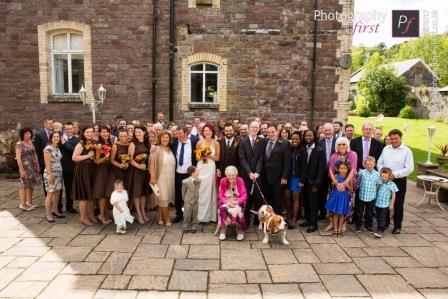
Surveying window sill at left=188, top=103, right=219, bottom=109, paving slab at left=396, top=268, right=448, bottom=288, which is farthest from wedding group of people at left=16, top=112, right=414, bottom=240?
window sill at left=188, top=103, right=219, bottom=109

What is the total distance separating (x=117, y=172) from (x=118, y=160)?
0.81ft

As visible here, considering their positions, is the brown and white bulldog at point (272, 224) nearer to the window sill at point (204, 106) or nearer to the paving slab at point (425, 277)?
the paving slab at point (425, 277)

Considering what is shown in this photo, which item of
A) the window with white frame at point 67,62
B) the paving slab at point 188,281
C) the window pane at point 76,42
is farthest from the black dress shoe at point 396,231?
the window pane at point 76,42

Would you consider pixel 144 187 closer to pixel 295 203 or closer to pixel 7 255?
pixel 7 255

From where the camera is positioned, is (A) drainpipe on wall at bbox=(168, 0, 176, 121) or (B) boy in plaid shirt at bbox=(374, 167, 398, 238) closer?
(B) boy in plaid shirt at bbox=(374, 167, 398, 238)

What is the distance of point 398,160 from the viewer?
21.4 ft

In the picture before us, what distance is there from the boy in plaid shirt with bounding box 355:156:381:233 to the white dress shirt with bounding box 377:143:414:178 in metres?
0.30

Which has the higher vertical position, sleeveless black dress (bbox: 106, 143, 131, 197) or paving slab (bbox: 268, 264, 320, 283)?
sleeveless black dress (bbox: 106, 143, 131, 197)

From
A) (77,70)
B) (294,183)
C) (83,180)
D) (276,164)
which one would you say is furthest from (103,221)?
(77,70)

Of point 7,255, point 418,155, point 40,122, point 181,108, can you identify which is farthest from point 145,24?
point 418,155

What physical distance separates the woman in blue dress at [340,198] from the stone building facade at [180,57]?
5.51 metres

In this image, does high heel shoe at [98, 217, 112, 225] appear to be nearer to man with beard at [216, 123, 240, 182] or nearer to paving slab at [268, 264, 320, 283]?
man with beard at [216, 123, 240, 182]

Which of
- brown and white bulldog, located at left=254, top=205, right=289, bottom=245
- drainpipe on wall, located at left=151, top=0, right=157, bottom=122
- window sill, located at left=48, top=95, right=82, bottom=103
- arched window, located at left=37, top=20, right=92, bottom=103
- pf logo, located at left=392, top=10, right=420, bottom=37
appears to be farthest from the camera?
pf logo, located at left=392, top=10, right=420, bottom=37

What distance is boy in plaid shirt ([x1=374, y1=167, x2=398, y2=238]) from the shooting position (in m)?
6.38
